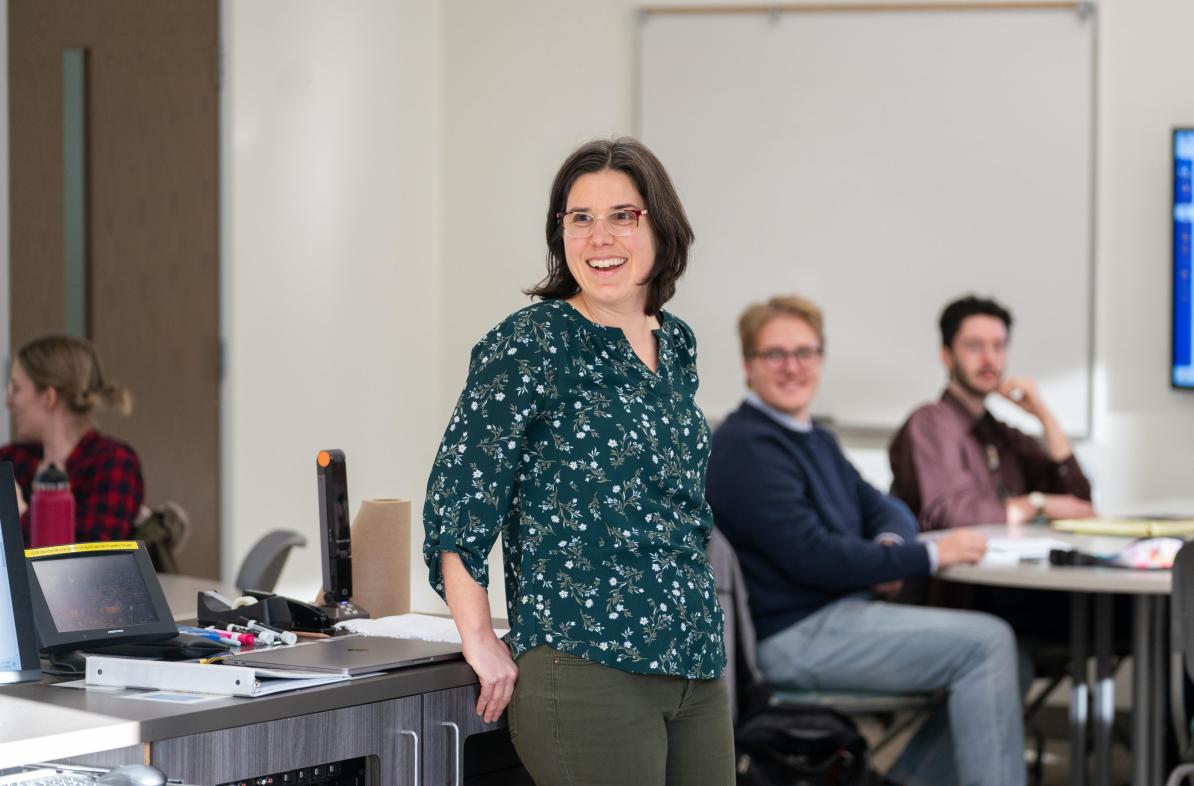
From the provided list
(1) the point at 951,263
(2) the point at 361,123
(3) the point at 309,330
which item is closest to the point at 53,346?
(3) the point at 309,330

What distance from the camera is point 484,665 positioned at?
6.07 feet

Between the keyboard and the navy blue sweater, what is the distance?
205 centimetres

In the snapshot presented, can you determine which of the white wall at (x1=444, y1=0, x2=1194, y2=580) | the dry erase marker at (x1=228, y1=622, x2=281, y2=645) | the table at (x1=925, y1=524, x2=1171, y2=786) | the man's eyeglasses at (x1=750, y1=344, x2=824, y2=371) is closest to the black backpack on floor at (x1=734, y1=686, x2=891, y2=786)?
the table at (x1=925, y1=524, x2=1171, y2=786)

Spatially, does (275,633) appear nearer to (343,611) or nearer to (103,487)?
(343,611)

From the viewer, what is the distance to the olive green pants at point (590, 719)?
5.95 ft

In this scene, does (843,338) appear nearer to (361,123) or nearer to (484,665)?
(361,123)

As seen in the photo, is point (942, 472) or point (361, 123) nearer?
point (942, 472)

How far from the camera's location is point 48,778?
152 centimetres

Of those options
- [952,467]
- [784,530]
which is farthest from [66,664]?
[952,467]

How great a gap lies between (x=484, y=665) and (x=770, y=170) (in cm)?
391

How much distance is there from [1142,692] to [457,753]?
2213 millimetres

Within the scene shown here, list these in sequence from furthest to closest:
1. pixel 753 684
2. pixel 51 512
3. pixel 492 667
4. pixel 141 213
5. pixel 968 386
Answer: pixel 141 213 < pixel 968 386 < pixel 753 684 < pixel 51 512 < pixel 492 667

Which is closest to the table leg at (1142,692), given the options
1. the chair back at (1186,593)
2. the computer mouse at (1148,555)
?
the computer mouse at (1148,555)

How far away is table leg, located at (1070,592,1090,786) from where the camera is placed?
377 cm
